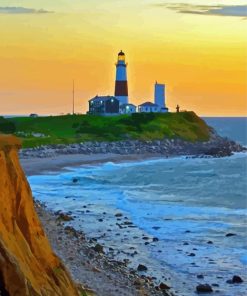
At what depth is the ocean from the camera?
2367 centimetres

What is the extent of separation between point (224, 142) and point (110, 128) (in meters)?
25.0

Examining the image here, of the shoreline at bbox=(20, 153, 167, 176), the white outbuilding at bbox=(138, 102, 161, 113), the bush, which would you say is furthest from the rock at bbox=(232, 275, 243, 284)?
the white outbuilding at bbox=(138, 102, 161, 113)

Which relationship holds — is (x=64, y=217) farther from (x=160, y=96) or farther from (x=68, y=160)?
(x=160, y=96)

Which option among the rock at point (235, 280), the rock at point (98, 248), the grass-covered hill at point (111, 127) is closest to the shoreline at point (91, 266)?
the rock at point (98, 248)

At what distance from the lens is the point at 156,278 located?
843 inches

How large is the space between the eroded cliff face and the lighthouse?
10944 centimetres

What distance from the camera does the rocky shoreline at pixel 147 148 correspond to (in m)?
79.0

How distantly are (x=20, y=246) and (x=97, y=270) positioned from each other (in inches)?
361

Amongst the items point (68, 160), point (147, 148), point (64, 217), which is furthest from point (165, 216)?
point (147, 148)

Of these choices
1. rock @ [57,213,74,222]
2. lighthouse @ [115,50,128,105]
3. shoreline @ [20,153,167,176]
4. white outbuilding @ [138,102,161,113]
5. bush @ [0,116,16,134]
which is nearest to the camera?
rock @ [57,213,74,222]

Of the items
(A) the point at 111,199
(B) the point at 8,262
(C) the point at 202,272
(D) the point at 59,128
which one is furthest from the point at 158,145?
(B) the point at 8,262

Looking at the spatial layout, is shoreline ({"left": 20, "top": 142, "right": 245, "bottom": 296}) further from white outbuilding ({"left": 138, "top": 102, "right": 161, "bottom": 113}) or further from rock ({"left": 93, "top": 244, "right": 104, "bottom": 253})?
white outbuilding ({"left": 138, "top": 102, "right": 161, "bottom": 113})

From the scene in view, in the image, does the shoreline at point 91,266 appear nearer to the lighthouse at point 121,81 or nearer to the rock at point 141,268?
the rock at point 141,268

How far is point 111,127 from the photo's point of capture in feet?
347
